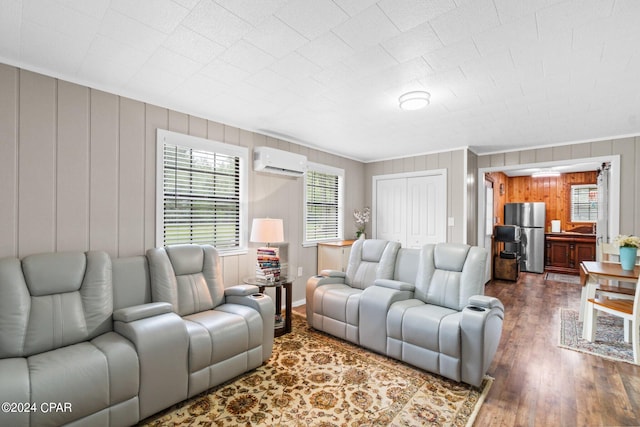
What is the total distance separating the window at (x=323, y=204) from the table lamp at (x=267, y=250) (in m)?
1.19

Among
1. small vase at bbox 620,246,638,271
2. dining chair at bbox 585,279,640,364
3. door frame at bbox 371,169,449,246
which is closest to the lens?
dining chair at bbox 585,279,640,364

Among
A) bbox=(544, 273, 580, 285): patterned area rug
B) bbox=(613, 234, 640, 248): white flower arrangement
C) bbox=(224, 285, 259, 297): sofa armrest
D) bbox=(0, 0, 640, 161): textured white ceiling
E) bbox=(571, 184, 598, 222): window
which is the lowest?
bbox=(544, 273, 580, 285): patterned area rug

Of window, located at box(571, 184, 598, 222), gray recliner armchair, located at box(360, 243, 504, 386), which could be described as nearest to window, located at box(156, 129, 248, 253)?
gray recliner armchair, located at box(360, 243, 504, 386)

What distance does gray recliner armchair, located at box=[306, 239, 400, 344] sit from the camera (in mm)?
3164

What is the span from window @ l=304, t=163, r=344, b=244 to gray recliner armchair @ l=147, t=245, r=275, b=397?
1.96 meters

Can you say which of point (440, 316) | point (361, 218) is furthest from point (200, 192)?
point (361, 218)

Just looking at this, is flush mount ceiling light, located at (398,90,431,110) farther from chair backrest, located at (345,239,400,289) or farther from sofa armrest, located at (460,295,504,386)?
sofa armrest, located at (460,295,504,386)

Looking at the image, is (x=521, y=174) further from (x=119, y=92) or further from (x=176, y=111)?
(x=119, y=92)

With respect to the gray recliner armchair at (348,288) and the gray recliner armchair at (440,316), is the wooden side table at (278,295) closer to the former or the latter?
the gray recliner armchair at (348,288)

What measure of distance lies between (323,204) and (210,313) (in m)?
2.85

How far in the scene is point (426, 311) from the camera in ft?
8.86

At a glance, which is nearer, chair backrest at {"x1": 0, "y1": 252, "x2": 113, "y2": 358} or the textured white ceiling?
the textured white ceiling

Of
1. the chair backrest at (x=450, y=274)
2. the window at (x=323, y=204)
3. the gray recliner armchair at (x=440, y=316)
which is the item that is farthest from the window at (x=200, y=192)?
the chair backrest at (x=450, y=274)

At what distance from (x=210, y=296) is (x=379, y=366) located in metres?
1.70
